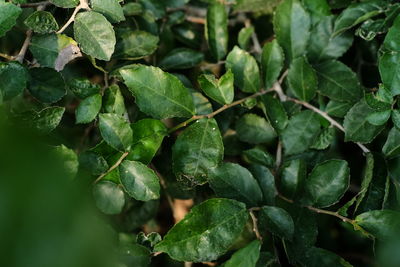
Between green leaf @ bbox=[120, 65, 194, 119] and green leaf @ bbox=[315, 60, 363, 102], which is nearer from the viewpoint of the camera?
green leaf @ bbox=[120, 65, 194, 119]

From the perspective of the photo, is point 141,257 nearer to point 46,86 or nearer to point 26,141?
point 46,86

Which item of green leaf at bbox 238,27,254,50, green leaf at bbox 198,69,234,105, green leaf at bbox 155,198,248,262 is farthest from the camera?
green leaf at bbox 238,27,254,50

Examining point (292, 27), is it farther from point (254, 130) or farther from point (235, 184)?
point (235, 184)

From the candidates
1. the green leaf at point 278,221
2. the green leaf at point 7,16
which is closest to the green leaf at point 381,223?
the green leaf at point 278,221

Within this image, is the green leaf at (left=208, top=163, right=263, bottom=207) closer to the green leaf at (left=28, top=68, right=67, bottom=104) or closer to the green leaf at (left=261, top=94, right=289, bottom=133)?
the green leaf at (left=261, top=94, right=289, bottom=133)

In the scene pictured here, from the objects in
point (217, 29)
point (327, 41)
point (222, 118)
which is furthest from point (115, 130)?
point (327, 41)

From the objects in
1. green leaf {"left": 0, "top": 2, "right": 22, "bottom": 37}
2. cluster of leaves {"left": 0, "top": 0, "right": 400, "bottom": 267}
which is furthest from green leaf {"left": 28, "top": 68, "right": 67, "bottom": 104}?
green leaf {"left": 0, "top": 2, "right": 22, "bottom": 37}
